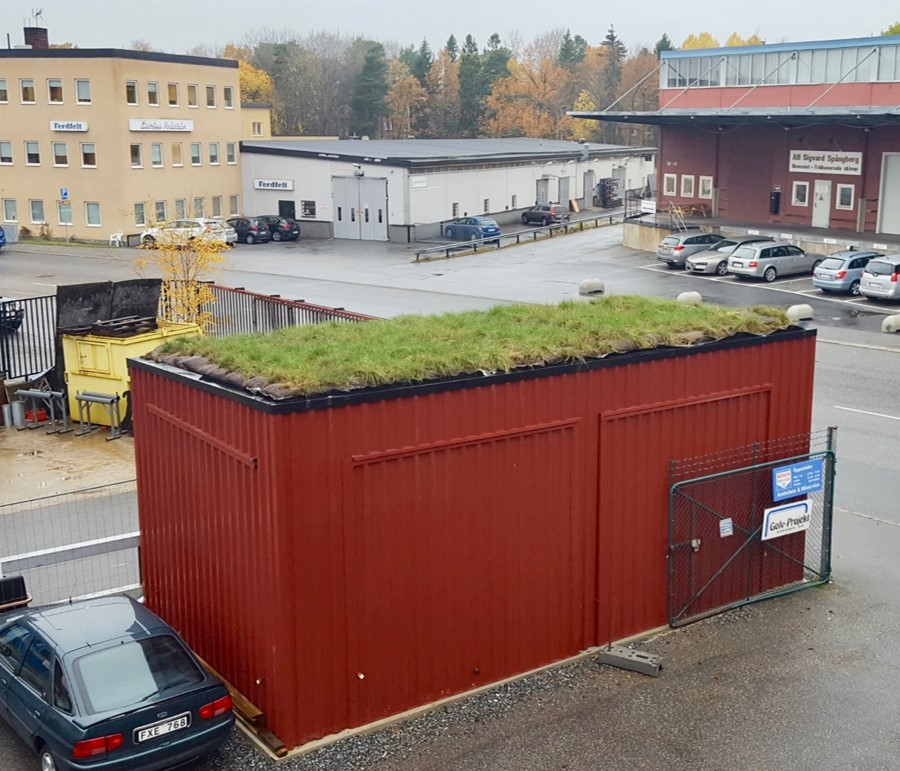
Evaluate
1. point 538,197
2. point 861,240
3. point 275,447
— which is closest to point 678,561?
point 275,447

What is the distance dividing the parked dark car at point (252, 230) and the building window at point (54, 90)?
385 inches

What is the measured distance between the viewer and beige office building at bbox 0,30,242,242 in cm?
5044

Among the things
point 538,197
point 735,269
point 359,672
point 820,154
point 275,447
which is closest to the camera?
point 275,447

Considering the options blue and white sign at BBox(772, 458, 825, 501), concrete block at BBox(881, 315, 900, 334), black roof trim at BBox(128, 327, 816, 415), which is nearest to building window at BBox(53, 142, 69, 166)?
concrete block at BBox(881, 315, 900, 334)

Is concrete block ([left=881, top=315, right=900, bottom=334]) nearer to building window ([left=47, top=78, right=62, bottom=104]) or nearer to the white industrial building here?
the white industrial building

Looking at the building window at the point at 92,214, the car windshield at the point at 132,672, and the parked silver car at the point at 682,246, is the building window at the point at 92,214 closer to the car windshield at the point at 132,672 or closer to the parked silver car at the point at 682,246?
the parked silver car at the point at 682,246

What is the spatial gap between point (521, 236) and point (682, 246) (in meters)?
12.5

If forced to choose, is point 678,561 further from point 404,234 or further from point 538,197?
point 538,197

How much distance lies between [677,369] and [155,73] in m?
46.4

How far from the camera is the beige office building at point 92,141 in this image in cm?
5044

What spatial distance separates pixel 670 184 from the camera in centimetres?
5391

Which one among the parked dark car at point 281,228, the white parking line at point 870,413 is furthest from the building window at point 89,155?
the white parking line at point 870,413

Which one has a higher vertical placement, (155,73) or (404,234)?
(155,73)

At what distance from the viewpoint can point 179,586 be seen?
11289 mm
